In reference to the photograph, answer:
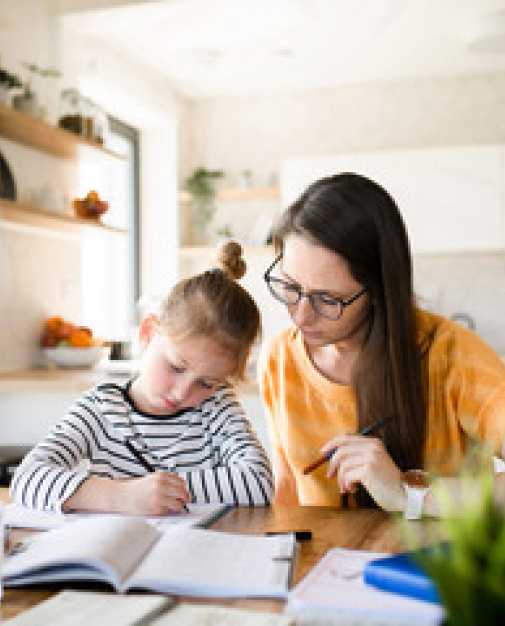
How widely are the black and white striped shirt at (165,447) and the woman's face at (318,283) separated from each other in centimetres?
25

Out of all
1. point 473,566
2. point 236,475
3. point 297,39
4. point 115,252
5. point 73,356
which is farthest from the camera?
point 115,252

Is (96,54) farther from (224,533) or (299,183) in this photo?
(224,533)

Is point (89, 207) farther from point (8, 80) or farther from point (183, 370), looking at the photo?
point (183, 370)

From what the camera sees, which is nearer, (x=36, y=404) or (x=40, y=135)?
(x=36, y=404)

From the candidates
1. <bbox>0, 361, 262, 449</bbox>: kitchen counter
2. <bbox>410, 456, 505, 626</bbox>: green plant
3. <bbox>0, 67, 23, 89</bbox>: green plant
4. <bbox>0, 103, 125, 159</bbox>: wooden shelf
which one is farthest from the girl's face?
<bbox>0, 67, 23, 89</bbox>: green plant

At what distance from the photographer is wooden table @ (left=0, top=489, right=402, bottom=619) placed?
889 millimetres

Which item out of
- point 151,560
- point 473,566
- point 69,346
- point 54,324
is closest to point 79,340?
point 69,346

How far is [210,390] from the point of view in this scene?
155cm

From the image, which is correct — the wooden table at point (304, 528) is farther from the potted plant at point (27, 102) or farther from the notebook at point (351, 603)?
the potted plant at point (27, 102)

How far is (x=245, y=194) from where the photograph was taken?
17.2 feet

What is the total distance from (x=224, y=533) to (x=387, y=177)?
384 centimetres

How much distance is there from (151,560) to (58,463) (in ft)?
1.72

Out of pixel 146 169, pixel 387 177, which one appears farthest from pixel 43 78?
pixel 387 177

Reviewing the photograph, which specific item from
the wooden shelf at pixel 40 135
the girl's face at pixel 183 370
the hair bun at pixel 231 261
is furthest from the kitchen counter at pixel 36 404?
the girl's face at pixel 183 370
